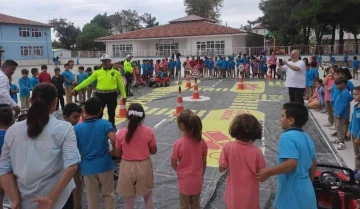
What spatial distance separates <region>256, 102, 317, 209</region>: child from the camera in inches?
104

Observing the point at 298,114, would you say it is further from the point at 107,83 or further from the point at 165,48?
the point at 165,48

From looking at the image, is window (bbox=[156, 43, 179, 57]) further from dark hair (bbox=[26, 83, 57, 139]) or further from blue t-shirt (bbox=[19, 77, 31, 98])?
dark hair (bbox=[26, 83, 57, 139])

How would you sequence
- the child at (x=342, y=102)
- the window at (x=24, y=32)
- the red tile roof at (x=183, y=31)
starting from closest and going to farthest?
the child at (x=342, y=102) < the red tile roof at (x=183, y=31) < the window at (x=24, y=32)

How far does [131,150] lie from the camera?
141 inches

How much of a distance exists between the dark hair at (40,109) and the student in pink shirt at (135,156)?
1.21 metres

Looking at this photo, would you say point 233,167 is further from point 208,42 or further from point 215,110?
point 208,42

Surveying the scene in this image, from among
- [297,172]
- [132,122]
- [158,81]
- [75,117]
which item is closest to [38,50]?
[158,81]

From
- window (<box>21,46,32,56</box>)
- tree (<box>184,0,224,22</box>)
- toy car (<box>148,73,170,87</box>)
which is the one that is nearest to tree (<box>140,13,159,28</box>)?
tree (<box>184,0,224,22</box>)

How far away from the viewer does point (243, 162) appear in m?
2.89

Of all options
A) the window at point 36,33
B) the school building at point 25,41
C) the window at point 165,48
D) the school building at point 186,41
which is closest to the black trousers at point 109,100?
the school building at point 186,41

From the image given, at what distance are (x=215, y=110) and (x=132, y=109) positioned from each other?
7237 mm

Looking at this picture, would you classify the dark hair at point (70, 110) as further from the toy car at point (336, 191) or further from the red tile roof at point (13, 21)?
the red tile roof at point (13, 21)

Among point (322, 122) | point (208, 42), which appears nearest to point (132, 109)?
point (322, 122)

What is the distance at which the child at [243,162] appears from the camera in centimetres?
288
